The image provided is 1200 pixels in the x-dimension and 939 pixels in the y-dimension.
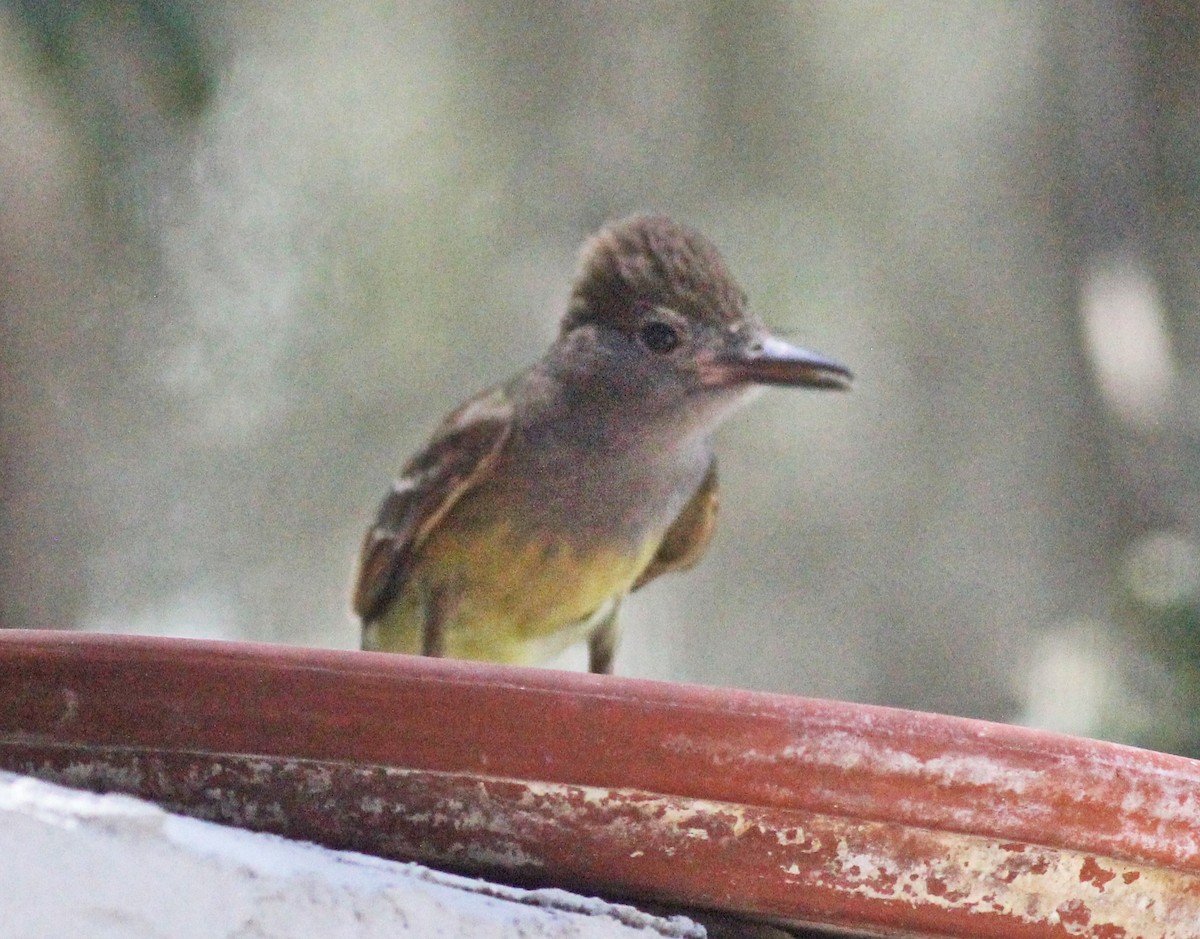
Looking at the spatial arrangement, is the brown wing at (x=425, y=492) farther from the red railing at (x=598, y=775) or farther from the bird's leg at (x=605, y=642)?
the red railing at (x=598, y=775)

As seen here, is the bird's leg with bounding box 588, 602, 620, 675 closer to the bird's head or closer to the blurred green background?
the bird's head

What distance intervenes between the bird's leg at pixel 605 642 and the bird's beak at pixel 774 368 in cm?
73

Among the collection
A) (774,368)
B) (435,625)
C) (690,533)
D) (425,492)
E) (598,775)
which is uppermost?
(774,368)

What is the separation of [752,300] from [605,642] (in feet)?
9.09

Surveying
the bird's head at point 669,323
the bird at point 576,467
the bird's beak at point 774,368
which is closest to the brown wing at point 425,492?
the bird at point 576,467

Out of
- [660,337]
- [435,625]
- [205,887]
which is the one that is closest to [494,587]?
[435,625]

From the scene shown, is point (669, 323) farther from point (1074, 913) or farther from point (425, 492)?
point (1074, 913)

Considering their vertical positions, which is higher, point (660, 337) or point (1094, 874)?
point (660, 337)

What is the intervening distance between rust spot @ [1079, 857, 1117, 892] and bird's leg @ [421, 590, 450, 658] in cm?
226

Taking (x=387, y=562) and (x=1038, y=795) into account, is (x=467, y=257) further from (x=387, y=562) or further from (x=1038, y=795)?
(x=1038, y=795)

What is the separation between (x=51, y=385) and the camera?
5.64m

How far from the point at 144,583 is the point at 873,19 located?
359 centimetres

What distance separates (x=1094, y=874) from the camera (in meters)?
1.47

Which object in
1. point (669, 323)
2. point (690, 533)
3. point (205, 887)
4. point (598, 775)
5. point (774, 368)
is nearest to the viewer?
point (205, 887)
